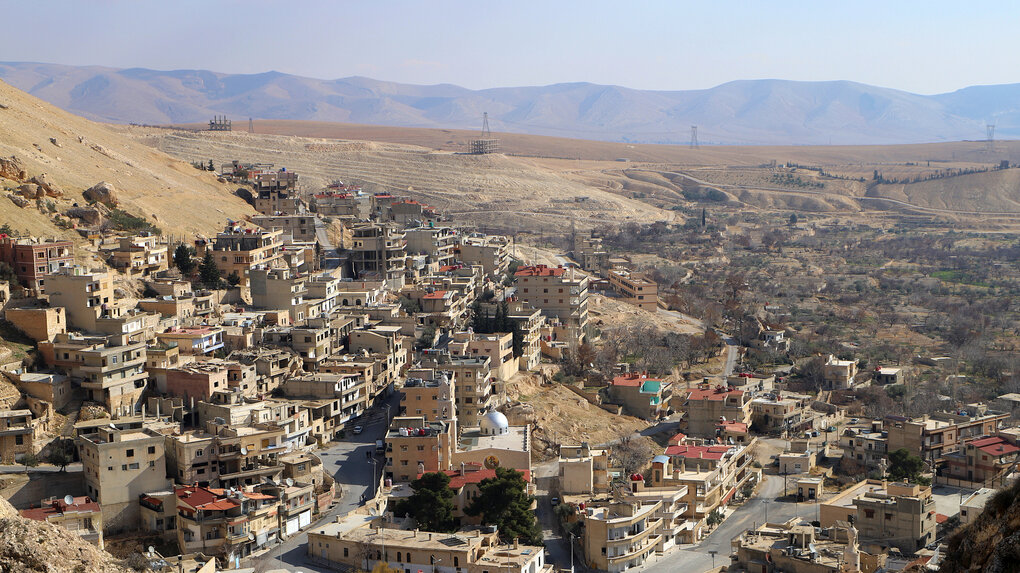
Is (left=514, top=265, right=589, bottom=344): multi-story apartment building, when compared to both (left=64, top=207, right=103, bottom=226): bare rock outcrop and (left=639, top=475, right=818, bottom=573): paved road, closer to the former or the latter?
(left=639, top=475, right=818, bottom=573): paved road

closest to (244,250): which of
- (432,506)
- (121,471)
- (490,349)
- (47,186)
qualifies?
(47,186)

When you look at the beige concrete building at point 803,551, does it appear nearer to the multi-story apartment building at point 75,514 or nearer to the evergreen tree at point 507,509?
the evergreen tree at point 507,509

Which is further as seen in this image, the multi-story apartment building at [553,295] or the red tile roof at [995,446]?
the multi-story apartment building at [553,295]

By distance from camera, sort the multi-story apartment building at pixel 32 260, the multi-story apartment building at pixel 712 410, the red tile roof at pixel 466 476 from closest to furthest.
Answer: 1. the red tile roof at pixel 466 476
2. the multi-story apartment building at pixel 32 260
3. the multi-story apartment building at pixel 712 410

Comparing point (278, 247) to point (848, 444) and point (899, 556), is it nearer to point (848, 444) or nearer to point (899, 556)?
point (848, 444)

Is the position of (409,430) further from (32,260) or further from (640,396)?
(32,260)

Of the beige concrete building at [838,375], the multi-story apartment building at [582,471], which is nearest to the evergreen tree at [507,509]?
the multi-story apartment building at [582,471]
